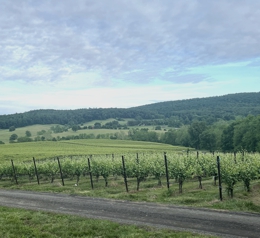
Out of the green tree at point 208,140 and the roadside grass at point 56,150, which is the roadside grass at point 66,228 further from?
the green tree at point 208,140

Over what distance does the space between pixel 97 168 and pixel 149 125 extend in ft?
416

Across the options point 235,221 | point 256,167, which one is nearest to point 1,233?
point 235,221

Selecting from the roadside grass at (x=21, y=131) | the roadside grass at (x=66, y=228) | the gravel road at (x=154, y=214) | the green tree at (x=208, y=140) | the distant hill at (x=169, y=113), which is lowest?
the green tree at (x=208, y=140)

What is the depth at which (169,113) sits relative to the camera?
589 ft

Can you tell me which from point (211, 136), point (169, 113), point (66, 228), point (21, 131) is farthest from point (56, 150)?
point (169, 113)

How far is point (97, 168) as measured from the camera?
23672 mm

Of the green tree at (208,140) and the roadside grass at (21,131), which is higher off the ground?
the roadside grass at (21,131)

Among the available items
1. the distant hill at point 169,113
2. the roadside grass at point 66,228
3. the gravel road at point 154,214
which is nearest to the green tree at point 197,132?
the distant hill at point 169,113

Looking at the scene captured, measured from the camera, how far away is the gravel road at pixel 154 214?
31.4 ft

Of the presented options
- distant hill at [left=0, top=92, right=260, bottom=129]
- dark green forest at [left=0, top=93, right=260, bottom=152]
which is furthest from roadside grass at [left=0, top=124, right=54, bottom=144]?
distant hill at [left=0, top=92, right=260, bottom=129]

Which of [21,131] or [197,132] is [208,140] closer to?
[197,132]

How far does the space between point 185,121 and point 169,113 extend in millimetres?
28868

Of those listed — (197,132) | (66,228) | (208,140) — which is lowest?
(208,140)

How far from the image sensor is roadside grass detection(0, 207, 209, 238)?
8.85 metres
